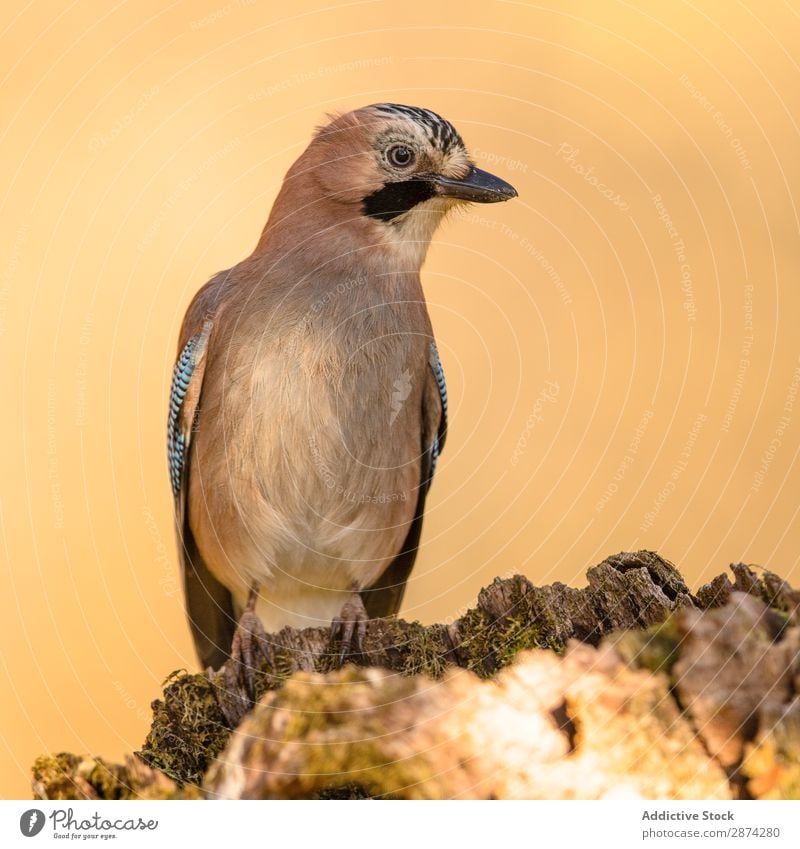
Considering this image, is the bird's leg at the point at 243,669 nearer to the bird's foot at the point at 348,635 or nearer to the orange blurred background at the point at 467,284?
the bird's foot at the point at 348,635

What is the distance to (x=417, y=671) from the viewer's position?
153 inches

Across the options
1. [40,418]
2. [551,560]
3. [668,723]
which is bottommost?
[668,723]

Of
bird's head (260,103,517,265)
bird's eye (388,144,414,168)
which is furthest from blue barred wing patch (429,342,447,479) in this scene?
bird's eye (388,144,414,168)

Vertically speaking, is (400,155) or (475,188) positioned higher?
(400,155)

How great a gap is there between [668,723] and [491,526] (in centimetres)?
295

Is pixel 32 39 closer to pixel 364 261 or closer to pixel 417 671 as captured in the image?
pixel 364 261

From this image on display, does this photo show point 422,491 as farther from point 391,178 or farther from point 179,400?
point 391,178

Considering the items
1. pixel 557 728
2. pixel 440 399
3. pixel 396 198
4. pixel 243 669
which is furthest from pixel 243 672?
pixel 396 198

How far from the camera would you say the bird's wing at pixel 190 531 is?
557 cm

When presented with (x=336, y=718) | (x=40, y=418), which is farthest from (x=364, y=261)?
(x=336, y=718)

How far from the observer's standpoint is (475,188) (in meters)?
5.45

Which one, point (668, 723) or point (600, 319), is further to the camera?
point (600, 319)
